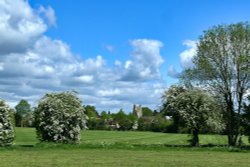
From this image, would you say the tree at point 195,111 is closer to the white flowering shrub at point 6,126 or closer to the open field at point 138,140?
the open field at point 138,140

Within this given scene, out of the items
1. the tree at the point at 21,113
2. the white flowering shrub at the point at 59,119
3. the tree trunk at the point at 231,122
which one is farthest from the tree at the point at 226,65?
the tree at the point at 21,113

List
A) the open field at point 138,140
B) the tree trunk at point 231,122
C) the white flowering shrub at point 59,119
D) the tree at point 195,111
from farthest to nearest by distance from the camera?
1. the open field at point 138,140
2. the tree trunk at point 231,122
3. the tree at point 195,111
4. the white flowering shrub at point 59,119

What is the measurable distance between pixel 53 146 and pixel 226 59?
20.7 meters

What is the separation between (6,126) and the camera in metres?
38.1

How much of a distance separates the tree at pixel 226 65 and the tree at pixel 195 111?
316cm

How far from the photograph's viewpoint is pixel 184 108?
4356 centimetres

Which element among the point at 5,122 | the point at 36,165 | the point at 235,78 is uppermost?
the point at 235,78

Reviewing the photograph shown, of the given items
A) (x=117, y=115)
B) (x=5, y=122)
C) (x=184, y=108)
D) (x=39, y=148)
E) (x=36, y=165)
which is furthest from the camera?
(x=117, y=115)

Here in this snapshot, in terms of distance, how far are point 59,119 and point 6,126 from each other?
172 inches

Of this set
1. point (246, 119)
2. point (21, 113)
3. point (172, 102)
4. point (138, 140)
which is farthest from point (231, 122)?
point (21, 113)

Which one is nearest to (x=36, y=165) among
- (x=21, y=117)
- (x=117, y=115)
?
(x=21, y=117)

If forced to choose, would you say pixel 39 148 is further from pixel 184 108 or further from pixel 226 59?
pixel 226 59

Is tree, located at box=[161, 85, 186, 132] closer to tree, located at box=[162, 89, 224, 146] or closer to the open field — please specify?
tree, located at box=[162, 89, 224, 146]

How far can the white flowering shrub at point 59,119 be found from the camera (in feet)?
127
